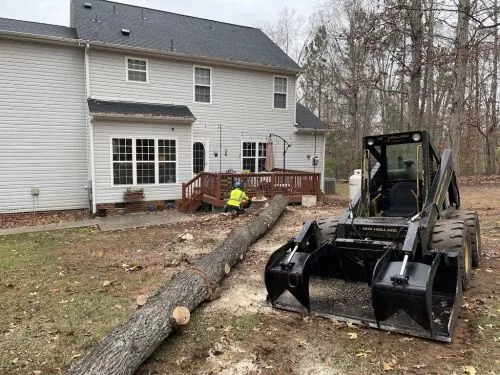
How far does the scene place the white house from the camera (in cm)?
1334

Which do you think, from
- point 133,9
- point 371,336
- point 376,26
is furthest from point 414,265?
point 133,9

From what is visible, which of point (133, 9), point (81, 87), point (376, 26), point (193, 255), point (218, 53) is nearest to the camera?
point (193, 255)

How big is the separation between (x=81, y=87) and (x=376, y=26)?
10.8 meters

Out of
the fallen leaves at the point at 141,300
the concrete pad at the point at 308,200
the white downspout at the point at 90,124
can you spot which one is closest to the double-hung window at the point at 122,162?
the white downspout at the point at 90,124

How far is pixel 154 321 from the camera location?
3.88 metres

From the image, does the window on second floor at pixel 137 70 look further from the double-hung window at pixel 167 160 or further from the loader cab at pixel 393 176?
the loader cab at pixel 393 176

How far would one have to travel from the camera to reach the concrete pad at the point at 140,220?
11336mm

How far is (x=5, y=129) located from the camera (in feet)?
43.2

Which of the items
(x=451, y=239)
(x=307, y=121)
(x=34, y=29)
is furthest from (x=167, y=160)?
(x=451, y=239)

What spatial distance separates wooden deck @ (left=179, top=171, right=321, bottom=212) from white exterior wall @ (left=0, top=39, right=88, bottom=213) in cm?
421

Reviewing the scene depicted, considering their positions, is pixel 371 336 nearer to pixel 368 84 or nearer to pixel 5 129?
pixel 5 129

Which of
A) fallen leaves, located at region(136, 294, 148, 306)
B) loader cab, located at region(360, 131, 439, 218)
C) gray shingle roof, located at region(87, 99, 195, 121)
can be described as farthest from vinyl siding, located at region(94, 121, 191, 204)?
loader cab, located at region(360, 131, 439, 218)

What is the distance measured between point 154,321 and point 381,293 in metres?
2.24

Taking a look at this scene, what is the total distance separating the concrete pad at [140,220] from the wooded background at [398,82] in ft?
29.3
